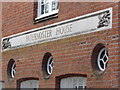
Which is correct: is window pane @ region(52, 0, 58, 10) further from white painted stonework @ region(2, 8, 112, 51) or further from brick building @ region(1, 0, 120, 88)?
white painted stonework @ region(2, 8, 112, 51)

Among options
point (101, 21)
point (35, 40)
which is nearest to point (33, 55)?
point (35, 40)

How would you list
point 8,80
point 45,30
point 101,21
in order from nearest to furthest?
point 101,21 → point 45,30 → point 8,80

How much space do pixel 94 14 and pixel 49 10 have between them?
113 inches

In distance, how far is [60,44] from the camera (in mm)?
14000

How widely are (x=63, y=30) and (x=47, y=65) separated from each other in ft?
4.83

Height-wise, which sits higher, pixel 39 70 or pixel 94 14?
pixel 94 14

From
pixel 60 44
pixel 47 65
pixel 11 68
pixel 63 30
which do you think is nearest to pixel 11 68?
pixel 11 68

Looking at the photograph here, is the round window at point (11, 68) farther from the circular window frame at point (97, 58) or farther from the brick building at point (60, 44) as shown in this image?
the circular window frame at point (97, 58)

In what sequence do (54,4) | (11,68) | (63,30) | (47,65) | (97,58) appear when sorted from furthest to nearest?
(11,68) → (54,4) → (47,65) → (63,30) → (97,58)

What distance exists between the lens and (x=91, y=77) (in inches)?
491

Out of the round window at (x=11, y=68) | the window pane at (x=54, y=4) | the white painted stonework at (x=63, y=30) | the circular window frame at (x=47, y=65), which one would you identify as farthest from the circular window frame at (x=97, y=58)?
the round window at (x=11, y=68)

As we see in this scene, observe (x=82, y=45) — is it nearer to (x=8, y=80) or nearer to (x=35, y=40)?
(x=35, y=40)

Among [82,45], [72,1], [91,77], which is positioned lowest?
[91,77]

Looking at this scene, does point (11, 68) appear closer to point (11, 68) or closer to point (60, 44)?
point (11, 68)
